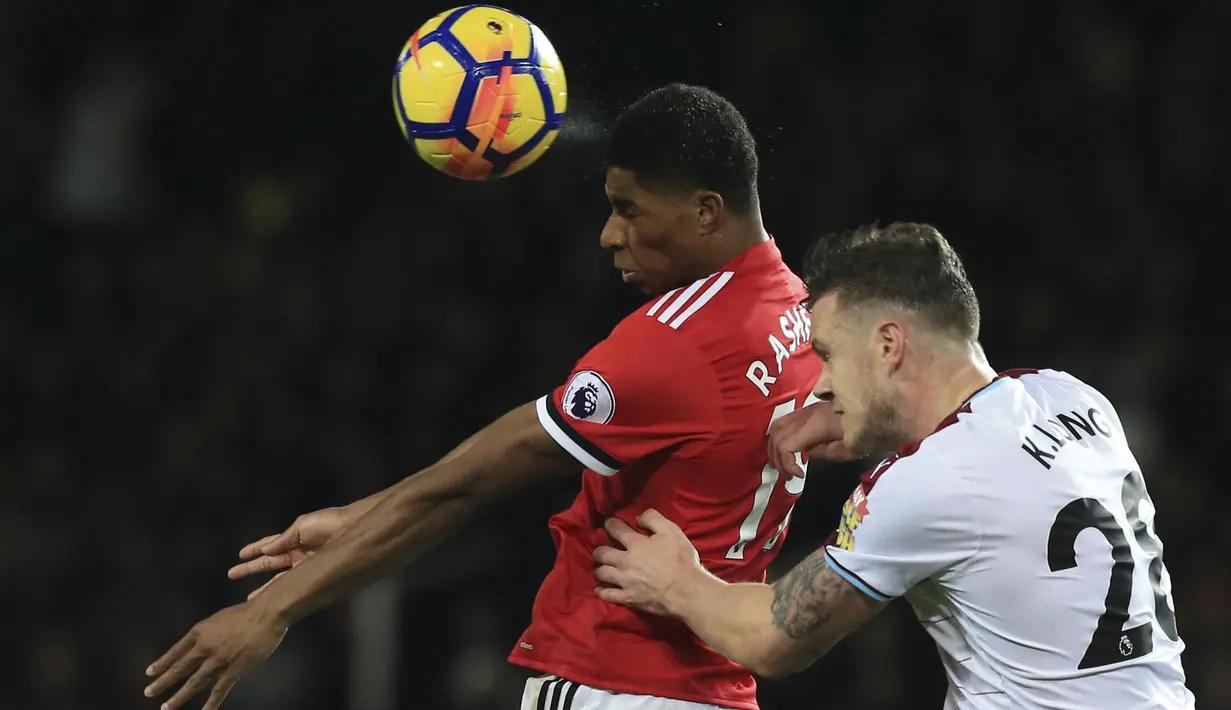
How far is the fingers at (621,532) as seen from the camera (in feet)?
12.3

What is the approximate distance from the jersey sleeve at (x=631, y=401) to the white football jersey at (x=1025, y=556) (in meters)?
0.53

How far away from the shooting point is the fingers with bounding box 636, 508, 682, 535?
12.3ft

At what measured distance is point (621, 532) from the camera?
380cm

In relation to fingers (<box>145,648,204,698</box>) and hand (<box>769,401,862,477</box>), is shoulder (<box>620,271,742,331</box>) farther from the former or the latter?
fingers (<box>145,648,204,698</box>)

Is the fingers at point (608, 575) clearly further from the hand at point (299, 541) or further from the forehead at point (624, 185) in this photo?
the forehead at point (624, 185)

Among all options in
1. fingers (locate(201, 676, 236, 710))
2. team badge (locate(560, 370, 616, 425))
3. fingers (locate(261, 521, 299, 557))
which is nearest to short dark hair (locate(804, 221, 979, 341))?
team badge (locate(560, 370, 616, 425))

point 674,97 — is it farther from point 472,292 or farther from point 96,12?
point 96,12

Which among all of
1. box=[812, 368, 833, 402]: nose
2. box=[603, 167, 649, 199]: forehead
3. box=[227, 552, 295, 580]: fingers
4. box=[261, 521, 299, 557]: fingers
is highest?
box=[603, 167, 649, 199]: forehead

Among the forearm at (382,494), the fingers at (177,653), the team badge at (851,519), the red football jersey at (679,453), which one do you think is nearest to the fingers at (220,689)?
the fingers at (177,653)

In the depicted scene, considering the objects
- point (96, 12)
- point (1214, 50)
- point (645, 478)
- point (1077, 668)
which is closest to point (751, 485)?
point (645, 478)

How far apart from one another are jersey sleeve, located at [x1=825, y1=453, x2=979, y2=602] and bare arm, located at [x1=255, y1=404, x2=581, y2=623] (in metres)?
0.76

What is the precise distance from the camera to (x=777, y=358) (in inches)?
153

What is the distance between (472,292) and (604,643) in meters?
5.09

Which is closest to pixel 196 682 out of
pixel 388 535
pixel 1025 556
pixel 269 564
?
pixel 269 564
